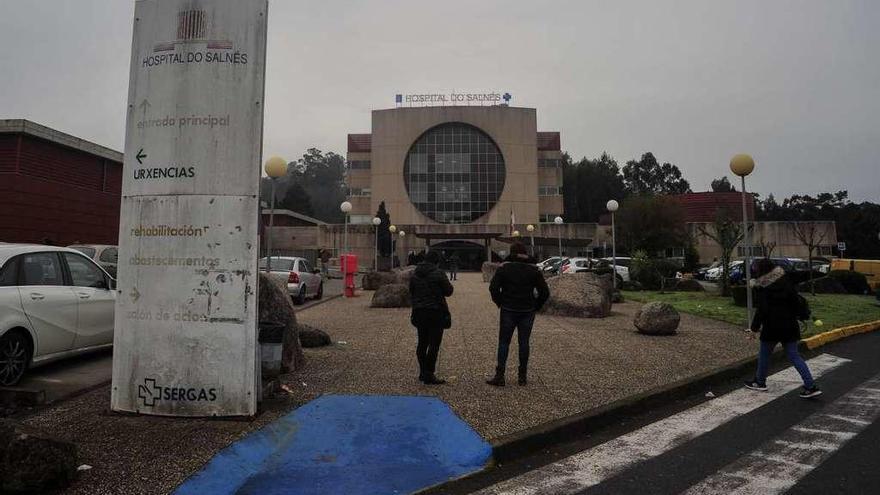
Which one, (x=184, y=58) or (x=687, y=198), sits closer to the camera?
(x=184, y=58)

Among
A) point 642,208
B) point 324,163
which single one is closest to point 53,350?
point 642,208

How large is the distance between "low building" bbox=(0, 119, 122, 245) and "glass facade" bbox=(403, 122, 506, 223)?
43123mm

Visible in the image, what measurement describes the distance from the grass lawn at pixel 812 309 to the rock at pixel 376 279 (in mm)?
9269

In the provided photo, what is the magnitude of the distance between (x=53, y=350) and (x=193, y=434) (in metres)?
3.57

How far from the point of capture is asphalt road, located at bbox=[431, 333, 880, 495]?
3916 mm

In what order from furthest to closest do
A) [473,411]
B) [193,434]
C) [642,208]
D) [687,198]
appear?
1. [687,198]
2. [642,208]
3. [473,411]
4. [193,434]

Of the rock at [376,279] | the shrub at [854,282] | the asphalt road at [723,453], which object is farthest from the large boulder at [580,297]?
the shrub at [854,282]

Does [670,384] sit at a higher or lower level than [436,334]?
lower

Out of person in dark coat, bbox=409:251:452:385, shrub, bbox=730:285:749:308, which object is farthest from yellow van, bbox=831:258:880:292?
person in dark coat, bbox=409:251:452:385

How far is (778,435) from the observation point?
507cm

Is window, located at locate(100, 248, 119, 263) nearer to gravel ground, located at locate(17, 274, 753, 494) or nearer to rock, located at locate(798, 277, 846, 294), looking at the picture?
gravel ground, located at locate(17, 274, 753, 494)

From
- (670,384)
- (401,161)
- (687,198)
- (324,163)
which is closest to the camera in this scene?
(670,384)

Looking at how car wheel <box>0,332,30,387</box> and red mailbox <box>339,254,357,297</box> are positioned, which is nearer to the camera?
car wheel <box>0,332,30,387</box>

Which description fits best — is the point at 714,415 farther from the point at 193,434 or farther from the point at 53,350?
the point at 53,350
